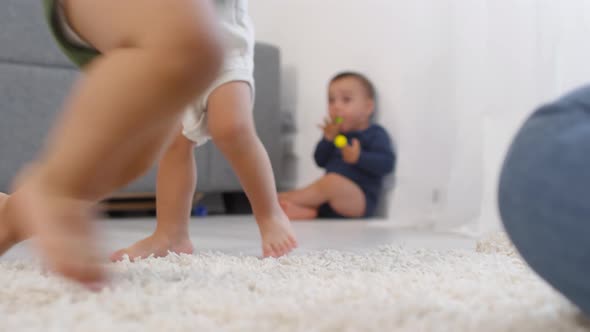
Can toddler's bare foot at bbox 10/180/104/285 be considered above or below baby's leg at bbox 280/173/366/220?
above

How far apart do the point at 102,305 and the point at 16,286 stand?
138 millimetres

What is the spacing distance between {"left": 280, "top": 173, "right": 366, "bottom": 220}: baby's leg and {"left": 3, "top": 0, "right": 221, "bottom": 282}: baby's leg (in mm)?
1565

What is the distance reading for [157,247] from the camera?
985mm

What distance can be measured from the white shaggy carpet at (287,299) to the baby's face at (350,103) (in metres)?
1.39

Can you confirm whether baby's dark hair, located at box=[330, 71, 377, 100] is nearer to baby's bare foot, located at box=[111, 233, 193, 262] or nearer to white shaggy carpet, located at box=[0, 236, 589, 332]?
baby's bare foot, located at box=[111, 233, 193, 262]

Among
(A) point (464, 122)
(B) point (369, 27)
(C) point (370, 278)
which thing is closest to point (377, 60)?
(B) point (369, 27)

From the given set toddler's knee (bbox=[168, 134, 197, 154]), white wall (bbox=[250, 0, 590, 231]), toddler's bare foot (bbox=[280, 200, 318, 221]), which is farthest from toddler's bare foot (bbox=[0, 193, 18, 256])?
toddler's bare foot (bbox=[280, 200, 318, 221])

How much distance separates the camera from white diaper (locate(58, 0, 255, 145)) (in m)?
0.99

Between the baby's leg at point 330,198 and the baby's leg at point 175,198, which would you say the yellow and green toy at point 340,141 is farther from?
the baby's leg at point 175,198

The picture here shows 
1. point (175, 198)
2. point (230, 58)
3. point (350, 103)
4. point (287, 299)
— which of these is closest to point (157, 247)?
point (175, 198)

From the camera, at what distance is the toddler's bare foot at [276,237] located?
1.01 meters

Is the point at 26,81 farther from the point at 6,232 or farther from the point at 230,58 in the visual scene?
the point at 6,232

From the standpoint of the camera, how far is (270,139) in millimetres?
2395

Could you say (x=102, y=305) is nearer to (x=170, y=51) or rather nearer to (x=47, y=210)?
(x=47, y=210)
